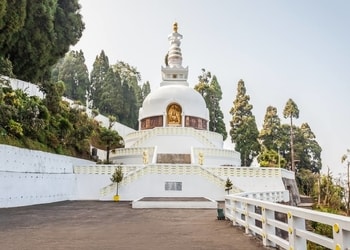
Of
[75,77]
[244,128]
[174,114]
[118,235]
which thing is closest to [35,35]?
[174,114]

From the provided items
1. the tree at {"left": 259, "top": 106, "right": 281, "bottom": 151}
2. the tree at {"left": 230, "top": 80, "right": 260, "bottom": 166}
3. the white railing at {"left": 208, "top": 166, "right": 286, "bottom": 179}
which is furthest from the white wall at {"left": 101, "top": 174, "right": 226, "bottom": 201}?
the tree at {"left": 259, "top": 106, "right": 281, "bottom": 151}

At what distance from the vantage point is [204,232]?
24.9 feet

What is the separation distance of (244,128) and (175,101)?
10452 mm

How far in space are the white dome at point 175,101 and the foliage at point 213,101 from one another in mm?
7879

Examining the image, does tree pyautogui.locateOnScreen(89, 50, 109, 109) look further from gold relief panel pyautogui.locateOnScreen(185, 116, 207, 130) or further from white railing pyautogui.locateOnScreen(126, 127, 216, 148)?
white railing pyautogui.locateOnScreen(126, 127, 216, 148)

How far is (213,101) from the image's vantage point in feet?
140

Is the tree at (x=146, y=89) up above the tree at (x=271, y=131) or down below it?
above

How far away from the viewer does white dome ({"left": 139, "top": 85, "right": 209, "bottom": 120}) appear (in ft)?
104

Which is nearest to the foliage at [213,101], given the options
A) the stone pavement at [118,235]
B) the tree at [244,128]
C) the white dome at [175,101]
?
the tree at [244,128]

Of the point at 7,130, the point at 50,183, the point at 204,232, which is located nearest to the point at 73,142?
the point at 50,183

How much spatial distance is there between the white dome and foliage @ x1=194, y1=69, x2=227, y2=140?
7.88 metres

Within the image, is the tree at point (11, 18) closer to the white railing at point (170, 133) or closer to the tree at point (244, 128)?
the white railing at point (170, 133)

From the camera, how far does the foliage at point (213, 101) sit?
41.3 meters

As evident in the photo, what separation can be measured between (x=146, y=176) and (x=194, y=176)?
2.69 m
